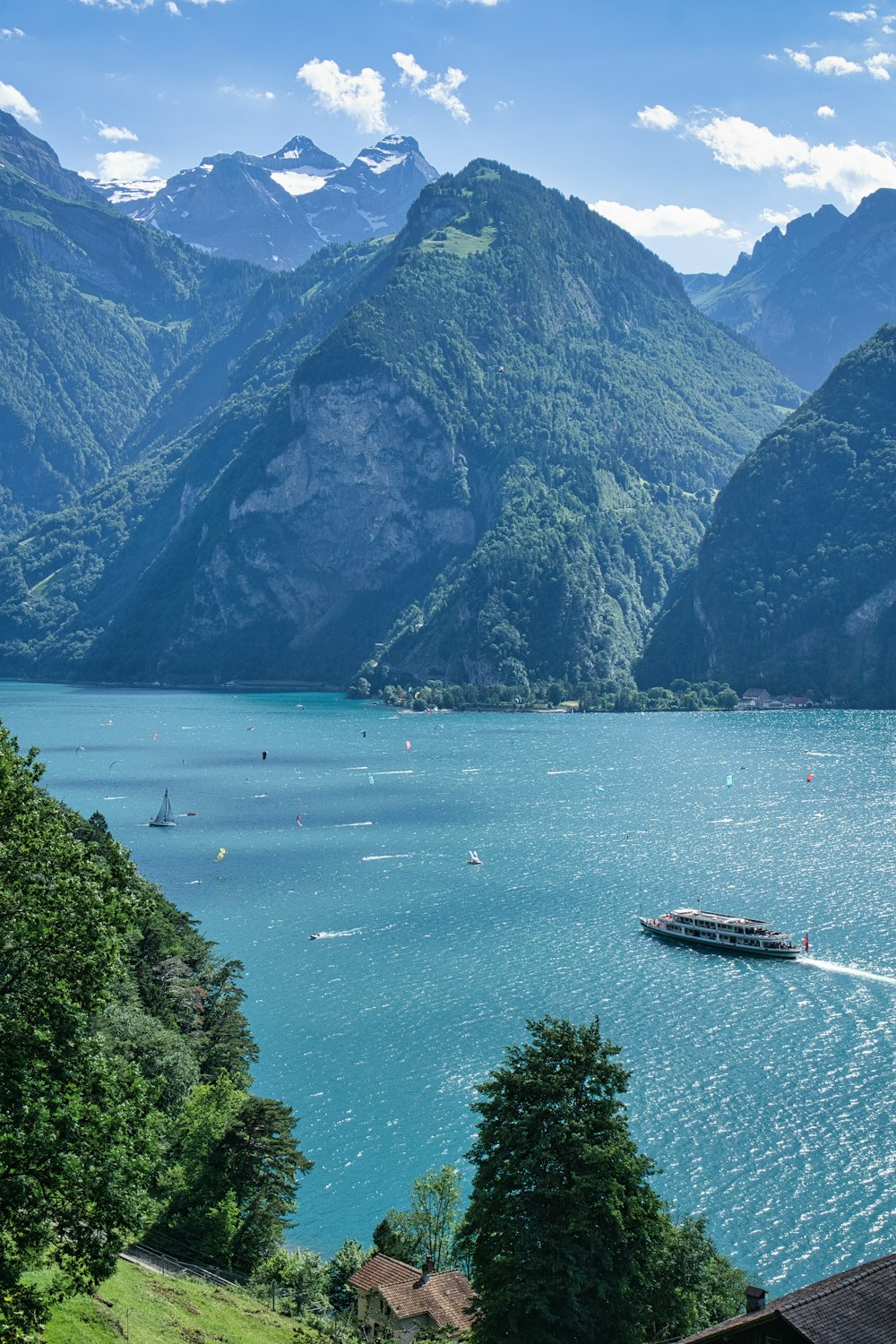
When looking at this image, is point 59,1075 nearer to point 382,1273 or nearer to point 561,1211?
point 561,1211

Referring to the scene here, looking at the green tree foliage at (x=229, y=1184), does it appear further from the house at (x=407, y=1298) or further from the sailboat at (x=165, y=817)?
the sailboat at (x=165, y=817)

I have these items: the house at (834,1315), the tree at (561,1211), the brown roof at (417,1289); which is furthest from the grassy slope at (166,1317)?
the house at (834,1315)

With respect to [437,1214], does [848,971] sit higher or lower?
higher

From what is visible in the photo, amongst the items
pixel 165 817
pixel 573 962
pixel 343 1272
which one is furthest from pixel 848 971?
pixel 165 817

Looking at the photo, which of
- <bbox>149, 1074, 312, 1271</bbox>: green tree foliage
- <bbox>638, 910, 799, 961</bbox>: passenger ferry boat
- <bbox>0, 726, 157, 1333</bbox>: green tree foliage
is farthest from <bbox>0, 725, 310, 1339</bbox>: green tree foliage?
<bbox>638, 910, 799, 961</bbox>: passenger ferry boat

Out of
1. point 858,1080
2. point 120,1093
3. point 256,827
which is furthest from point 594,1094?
point 256,827

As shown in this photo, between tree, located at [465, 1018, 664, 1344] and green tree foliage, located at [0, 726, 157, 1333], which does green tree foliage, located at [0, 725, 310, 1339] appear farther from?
tree, located at [465, 1018, 664, 1344]

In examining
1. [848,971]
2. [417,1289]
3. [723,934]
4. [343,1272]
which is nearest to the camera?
[417,1289]
